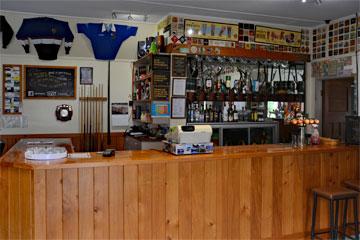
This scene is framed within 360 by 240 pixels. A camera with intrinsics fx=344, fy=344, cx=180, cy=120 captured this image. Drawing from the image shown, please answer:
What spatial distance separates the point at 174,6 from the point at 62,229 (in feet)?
10.7

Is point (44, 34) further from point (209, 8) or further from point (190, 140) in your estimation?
point (190, 140)

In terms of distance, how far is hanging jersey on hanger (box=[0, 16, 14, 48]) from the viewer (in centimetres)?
517

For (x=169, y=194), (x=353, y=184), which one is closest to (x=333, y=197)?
(x=353, y=184)

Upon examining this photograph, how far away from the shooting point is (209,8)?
479cm

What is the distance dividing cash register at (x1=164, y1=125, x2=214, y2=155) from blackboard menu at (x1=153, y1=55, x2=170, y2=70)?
70.0 inches

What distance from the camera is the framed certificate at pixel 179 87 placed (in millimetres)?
4863

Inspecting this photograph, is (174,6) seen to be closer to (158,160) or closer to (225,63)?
(225,63)

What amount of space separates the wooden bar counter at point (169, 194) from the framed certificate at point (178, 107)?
1.61 metres

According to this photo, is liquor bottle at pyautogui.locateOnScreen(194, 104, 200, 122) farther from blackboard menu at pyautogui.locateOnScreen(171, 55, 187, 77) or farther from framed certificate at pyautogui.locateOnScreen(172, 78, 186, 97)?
blackboard menu at pyautogui.locateOnScreen(171, 55, 187, 77)

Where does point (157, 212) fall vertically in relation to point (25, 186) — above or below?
below

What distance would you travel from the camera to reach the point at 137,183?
2.87m

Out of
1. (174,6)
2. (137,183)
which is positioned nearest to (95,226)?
(137,183)

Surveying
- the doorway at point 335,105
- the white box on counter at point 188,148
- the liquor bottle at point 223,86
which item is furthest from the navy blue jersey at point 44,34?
the doorway at point 335,105

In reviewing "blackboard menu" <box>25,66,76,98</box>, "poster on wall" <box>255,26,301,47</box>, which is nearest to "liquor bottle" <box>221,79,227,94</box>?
"poster on wall" <box>255,26,301,47</box>
